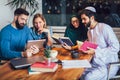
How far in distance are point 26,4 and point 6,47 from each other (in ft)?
7.47

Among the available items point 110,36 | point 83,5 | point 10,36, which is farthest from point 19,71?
point 83,5

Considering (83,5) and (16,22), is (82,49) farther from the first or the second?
(83,5)

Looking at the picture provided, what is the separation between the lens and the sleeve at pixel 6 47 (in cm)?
297

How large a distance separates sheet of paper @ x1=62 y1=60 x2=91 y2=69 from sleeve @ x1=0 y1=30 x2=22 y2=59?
721 mm

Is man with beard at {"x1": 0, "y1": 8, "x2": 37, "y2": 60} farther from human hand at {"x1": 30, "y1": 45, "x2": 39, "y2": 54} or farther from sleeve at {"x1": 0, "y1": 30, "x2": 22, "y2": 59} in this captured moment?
human hand at {"x1": 30, "y1": 45, "x2": 39, "y2": 54}

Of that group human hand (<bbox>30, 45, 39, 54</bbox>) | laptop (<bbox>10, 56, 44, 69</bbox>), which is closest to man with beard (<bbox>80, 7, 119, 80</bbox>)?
human hand (<bbox>30, 45, 39, 54</bbox>)

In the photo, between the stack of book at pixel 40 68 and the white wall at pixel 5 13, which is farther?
the white wall at pixel 5 13

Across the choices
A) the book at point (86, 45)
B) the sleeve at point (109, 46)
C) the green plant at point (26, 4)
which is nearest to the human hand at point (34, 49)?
the book at point (86, 45)

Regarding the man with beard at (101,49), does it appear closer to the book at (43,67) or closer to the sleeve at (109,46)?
the sleeve at (109,46)

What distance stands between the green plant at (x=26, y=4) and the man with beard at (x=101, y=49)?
213 cm

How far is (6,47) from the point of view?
3006mm

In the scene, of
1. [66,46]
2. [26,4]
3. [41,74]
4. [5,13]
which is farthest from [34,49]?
[26,4]

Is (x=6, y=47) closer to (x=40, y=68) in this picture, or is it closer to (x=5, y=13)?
(x=40, y=68)

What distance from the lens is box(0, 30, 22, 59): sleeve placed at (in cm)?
297
